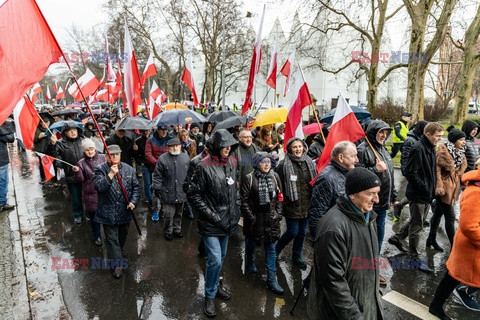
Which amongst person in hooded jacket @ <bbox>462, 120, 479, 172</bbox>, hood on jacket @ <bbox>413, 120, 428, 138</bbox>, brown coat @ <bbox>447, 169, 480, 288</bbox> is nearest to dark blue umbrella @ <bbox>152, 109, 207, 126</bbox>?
hood on jacket @ <bbox>413, 120, 428, 138</bbox>

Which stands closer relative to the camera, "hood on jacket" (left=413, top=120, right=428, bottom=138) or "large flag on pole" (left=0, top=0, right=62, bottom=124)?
"large flag on pole" (left=0, top=0, right=62, bottom=124)

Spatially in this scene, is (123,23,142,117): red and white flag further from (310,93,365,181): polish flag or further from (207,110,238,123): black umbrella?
(310,93,365,181): polish flag

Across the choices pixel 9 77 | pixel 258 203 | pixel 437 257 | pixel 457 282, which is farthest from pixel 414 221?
pixel 9 77

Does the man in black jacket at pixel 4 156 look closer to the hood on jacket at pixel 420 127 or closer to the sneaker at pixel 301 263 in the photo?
the sneaker at pixel 301 263

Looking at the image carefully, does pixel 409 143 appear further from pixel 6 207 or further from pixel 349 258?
pixel 6 207

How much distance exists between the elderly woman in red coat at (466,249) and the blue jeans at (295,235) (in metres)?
1.67

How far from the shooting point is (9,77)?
2.95 meters

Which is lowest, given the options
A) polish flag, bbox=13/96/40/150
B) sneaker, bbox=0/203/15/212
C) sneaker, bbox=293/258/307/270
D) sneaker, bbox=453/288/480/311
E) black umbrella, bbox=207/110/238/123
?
sneaker, bbox=453/288/480/311

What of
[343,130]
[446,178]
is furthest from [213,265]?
[446,178]

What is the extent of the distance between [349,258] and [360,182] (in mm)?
513

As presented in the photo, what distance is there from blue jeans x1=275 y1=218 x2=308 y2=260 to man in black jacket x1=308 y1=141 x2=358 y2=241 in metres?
0.88

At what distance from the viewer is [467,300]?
3.81 meters

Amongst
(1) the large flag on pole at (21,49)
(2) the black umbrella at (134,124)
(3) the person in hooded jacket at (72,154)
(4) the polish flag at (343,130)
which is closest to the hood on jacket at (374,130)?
(4) the polish flag at (343,130)

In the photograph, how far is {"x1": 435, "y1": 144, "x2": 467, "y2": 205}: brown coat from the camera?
4.73 meters
